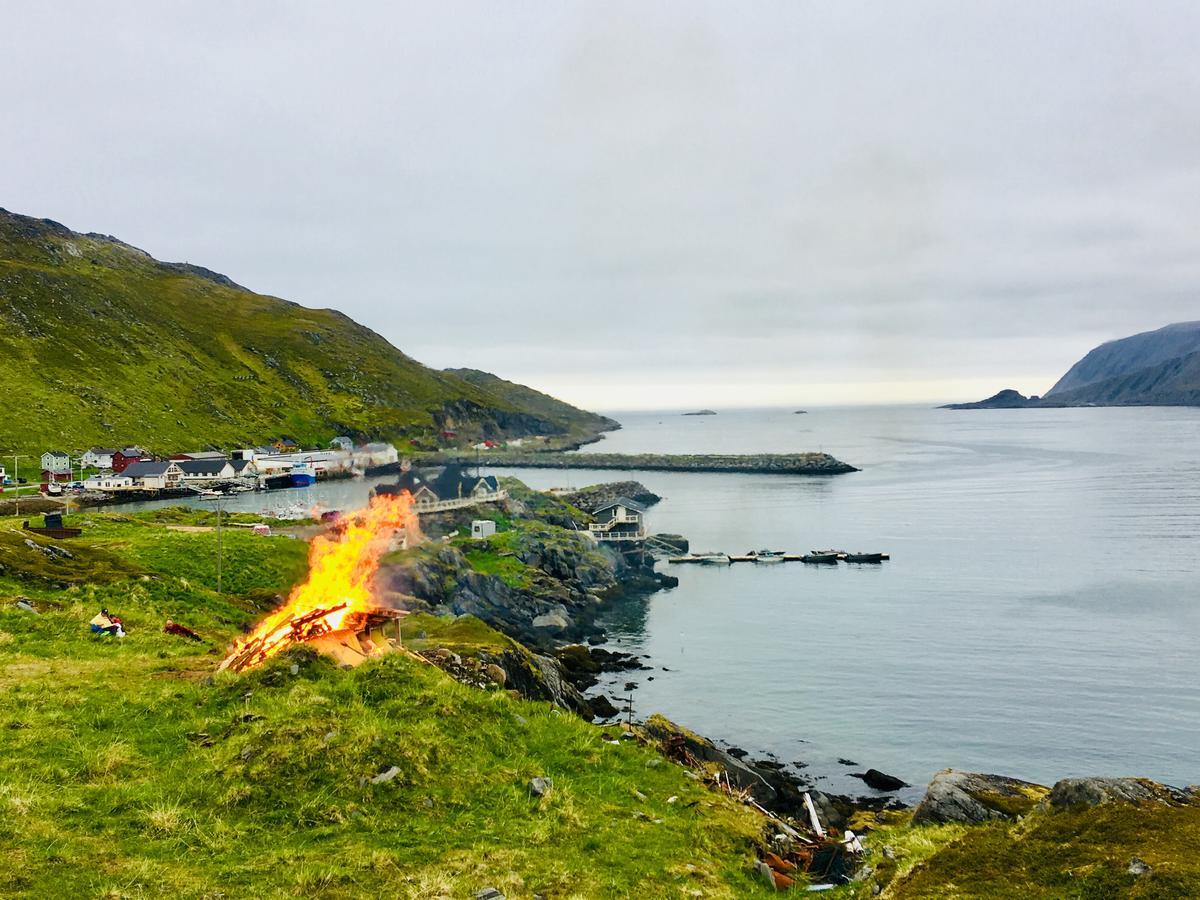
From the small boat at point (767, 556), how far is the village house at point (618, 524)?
14.4m

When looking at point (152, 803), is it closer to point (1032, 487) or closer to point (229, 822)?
point (229, 822)

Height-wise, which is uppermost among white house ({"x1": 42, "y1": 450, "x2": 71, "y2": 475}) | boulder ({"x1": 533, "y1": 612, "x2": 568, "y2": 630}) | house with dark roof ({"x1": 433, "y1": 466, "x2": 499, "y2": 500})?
white house ({"x1": 42, "y1": 450, "x2": 71, "y2": 475})

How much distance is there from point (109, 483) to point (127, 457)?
14917 mm

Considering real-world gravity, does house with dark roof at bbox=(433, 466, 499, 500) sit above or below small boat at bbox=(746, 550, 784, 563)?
above

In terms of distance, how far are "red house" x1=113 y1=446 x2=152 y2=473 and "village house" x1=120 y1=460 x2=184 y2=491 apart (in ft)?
4.46

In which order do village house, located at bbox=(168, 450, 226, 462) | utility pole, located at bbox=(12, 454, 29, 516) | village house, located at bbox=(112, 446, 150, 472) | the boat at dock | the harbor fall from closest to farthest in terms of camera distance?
the boat at dock
the harbor
utility pole, located at bbox=(12, 454, 29, 516)
village house, located at bbox=(112, 446, 150, 472)
village house, located at bbox=(168, 450, 226, 462)

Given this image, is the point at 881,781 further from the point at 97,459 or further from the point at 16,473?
the point at 97,459

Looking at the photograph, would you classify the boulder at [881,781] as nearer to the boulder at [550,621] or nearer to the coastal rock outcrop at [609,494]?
the boulder at [550,621]

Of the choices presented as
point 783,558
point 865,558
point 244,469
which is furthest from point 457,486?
point 244,469

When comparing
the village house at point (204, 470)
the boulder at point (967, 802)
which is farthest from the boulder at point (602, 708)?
the village house at point (204, 470)

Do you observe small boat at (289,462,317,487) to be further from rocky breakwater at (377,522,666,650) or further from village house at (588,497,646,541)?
rocky breakwater at (377,522,666,650)

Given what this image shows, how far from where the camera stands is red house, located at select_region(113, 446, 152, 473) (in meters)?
130

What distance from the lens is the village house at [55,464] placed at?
118 metres

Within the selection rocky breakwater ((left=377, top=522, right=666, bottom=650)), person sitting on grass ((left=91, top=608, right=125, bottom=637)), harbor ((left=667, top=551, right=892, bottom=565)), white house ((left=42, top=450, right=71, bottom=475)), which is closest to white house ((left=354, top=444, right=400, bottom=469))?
white house ((left=42, top=450, right=71, bottom=475))
